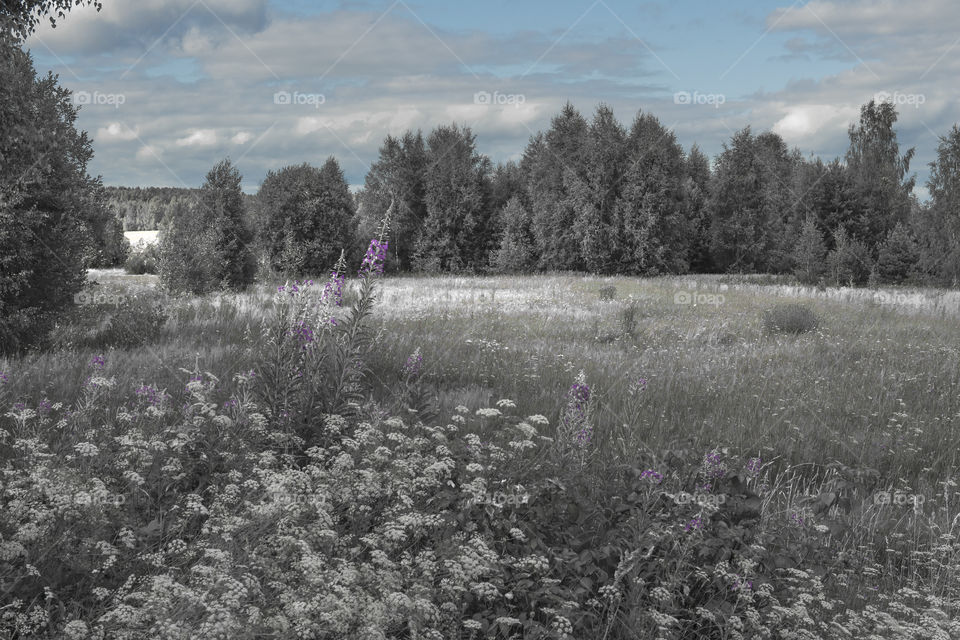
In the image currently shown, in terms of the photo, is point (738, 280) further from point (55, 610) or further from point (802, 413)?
point (55, 610)

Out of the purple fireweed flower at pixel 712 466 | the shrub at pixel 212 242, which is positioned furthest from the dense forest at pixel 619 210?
the purple fireweed flower at pixel 712 466

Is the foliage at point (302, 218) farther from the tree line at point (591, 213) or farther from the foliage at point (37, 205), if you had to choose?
the foliage at point (37, 205)

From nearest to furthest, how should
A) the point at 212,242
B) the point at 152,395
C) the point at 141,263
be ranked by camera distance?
the point at 152,395, the point at 212,242, the point at 141,263

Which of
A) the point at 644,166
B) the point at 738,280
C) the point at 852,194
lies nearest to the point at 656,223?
the point at 644,166

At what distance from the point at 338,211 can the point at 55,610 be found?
103ft

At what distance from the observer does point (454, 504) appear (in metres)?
3.52

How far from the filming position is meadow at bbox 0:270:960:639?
8.57 ft

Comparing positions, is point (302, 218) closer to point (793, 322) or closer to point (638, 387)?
point (793, 322)

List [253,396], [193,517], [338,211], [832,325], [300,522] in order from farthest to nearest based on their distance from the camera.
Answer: [338,211] → [832,325] → [253,396] → [193,517] → [300,522]

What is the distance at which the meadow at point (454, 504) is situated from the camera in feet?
8.57

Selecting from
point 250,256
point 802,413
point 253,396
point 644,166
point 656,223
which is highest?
Answer: point 644,166

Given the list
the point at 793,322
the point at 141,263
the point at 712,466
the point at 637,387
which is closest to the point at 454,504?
the point at 712,466

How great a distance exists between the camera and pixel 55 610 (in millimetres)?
2748

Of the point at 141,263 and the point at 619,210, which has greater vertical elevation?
the point at 619,210
